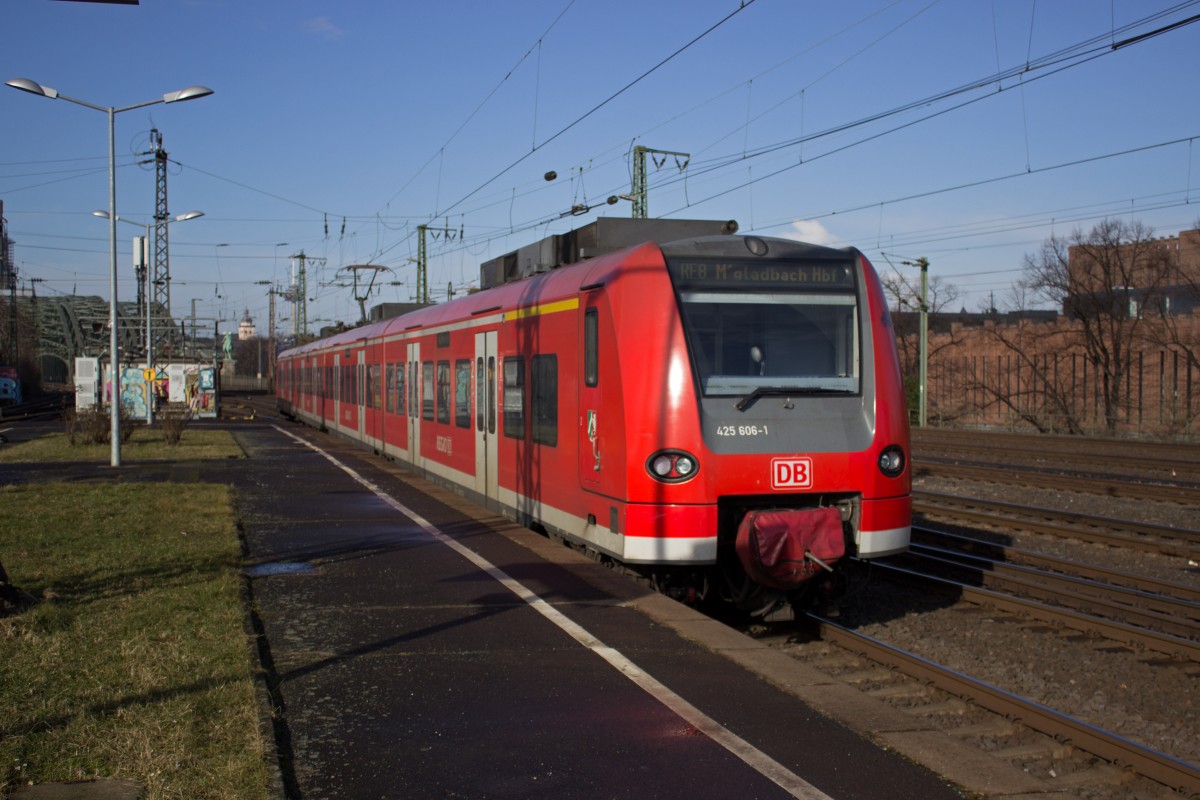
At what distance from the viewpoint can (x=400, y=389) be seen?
21.0 metres

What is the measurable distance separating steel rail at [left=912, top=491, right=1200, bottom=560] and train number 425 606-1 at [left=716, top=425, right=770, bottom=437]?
680cm

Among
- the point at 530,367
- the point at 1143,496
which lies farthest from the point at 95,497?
the point at 1143,496

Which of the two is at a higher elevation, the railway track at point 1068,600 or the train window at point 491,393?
the train window at point 491,393

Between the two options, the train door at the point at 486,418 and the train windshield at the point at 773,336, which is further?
the train door at the point at 486,418

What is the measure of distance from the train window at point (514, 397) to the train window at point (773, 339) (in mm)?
3705

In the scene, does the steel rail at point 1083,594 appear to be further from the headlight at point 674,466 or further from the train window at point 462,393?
the train window at point 462,393

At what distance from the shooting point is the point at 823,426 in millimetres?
8531

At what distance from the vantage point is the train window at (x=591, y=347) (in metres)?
9.16

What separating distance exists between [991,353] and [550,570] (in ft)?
135

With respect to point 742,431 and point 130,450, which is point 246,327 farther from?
point 742,431

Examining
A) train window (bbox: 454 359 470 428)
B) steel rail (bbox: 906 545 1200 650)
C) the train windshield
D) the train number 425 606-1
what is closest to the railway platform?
the train number 425 606-1

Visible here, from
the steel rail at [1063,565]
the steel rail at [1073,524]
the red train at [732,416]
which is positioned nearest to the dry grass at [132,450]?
the steel rail at [1073,524]

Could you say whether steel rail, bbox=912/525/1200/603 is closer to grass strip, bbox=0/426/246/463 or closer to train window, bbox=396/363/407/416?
train window, bbox=396/363/407/416

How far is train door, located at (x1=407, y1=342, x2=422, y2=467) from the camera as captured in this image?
19.0m
